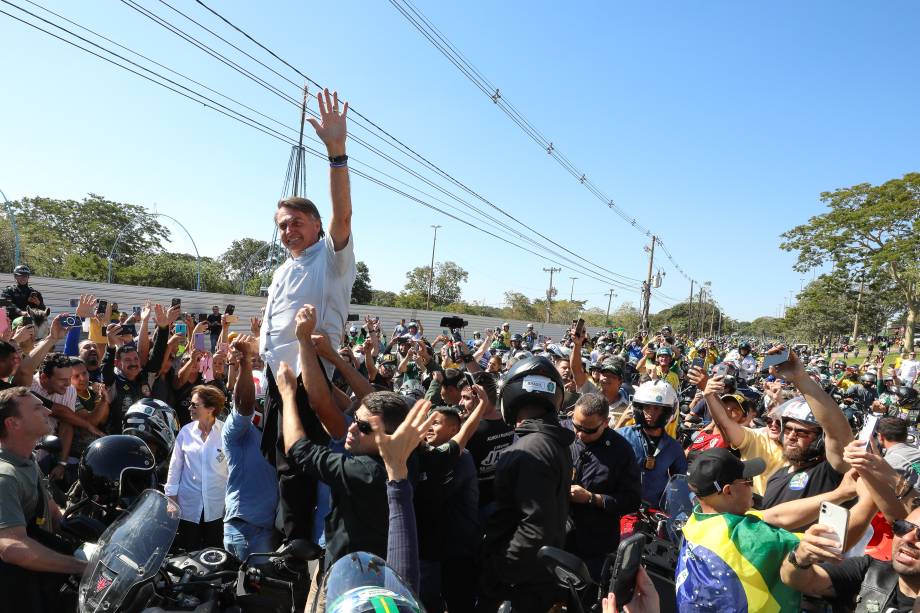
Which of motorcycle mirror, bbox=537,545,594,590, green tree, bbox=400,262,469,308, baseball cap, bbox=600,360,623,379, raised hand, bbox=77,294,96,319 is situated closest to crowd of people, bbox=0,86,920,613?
motorcycle mirror, bbox=537,545,594,590

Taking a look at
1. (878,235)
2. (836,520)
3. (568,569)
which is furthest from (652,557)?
(878,235)

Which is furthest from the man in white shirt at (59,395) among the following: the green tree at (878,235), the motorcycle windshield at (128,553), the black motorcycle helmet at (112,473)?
the green tree at (878,235)

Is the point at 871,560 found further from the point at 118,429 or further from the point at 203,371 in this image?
the point at 203,371

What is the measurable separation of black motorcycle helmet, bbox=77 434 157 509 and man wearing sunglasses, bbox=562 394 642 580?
255 cm

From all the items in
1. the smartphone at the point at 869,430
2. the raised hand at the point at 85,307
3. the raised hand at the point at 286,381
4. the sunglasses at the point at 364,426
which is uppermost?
the raised hand at the point at 85,307

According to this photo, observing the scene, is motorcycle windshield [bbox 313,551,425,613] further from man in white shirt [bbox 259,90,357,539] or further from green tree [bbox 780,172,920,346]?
→ green tree [bbox 780,172,920,346]

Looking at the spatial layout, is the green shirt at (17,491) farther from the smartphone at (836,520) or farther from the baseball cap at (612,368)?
the baseball cap at (612,368)

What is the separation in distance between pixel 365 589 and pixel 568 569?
3.31ft

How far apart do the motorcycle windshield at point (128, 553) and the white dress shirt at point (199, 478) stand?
6.93 feet

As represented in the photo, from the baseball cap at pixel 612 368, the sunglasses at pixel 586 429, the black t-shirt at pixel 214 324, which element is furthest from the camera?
the black t-shirt at pixel 214 324

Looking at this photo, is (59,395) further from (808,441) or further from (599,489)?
(808,441)

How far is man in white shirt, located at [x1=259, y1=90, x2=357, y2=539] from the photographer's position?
294cm

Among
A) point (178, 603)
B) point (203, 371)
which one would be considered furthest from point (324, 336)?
point (203, 371)

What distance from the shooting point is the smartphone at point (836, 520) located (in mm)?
1780
